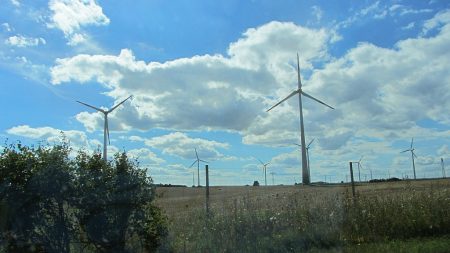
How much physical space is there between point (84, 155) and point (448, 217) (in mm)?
9012

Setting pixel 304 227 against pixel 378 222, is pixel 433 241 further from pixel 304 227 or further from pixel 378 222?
pixel 304 227

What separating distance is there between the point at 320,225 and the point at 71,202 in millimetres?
5855

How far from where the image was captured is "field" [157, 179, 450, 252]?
36.3 ft

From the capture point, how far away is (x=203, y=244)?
1097 cm

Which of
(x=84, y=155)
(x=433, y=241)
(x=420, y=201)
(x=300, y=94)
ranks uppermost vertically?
(x=300, y=94)

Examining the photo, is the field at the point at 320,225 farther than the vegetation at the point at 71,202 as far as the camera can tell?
Yes

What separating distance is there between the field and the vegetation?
857mm

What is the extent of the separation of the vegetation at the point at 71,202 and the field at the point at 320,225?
857mm

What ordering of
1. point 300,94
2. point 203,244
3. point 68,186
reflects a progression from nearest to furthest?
point 68,186
point 203,244
point 300,94

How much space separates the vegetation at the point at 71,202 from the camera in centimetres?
909

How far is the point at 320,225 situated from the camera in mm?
12289

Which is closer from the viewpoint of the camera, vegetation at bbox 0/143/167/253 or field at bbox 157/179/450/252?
vegetation at bbox 0/143/167/253

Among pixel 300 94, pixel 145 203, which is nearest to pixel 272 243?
pixel 145 203

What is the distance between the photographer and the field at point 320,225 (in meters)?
11.1
